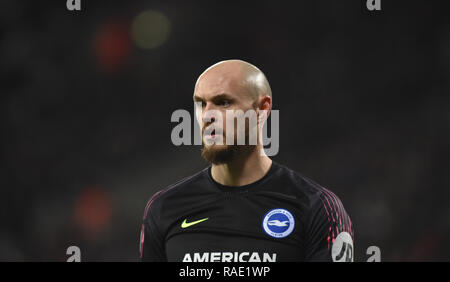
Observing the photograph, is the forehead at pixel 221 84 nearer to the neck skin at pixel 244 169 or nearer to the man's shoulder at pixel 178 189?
the neck skin at pixel 244 169

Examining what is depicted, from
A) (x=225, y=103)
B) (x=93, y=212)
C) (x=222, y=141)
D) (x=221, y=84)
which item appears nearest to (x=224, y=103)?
(x=225, y=103)

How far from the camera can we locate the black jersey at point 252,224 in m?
3.22

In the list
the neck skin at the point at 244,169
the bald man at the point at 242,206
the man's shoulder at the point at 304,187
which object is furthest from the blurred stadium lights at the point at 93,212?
the man's shoulder at the point at 304,187

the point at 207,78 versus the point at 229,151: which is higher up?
the point at 207,78

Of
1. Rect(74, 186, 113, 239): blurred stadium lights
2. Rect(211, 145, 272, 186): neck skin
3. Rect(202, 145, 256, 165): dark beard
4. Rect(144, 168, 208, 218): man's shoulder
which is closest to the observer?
Rect(202, 145, 256, 165): dark beard

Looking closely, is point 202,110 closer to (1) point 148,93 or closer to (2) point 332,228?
(2) point 332,228

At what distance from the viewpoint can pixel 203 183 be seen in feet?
11.9

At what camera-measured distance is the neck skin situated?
11.3 feet

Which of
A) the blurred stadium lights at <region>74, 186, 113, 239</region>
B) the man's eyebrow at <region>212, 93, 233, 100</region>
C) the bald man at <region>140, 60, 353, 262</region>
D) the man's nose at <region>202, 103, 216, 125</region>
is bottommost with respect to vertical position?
the blurred stadium lights at <region>74, 186, 113, 239</region>

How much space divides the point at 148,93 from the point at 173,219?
3221 mm

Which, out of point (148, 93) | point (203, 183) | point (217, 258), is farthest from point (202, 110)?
point (148, 93)

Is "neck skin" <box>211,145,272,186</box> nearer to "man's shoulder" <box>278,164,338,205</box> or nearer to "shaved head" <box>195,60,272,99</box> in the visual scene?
"man's shoulder" <box>278,164,338,205</box>

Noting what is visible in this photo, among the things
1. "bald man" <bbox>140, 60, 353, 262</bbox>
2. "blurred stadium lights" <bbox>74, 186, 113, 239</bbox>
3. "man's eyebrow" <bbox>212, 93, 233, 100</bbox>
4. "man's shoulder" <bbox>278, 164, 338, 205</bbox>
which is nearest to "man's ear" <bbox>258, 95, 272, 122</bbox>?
"bald man" <bbox>140, 60, 353, 262</bbox>

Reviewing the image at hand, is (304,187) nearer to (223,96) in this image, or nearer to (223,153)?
(223,153)
